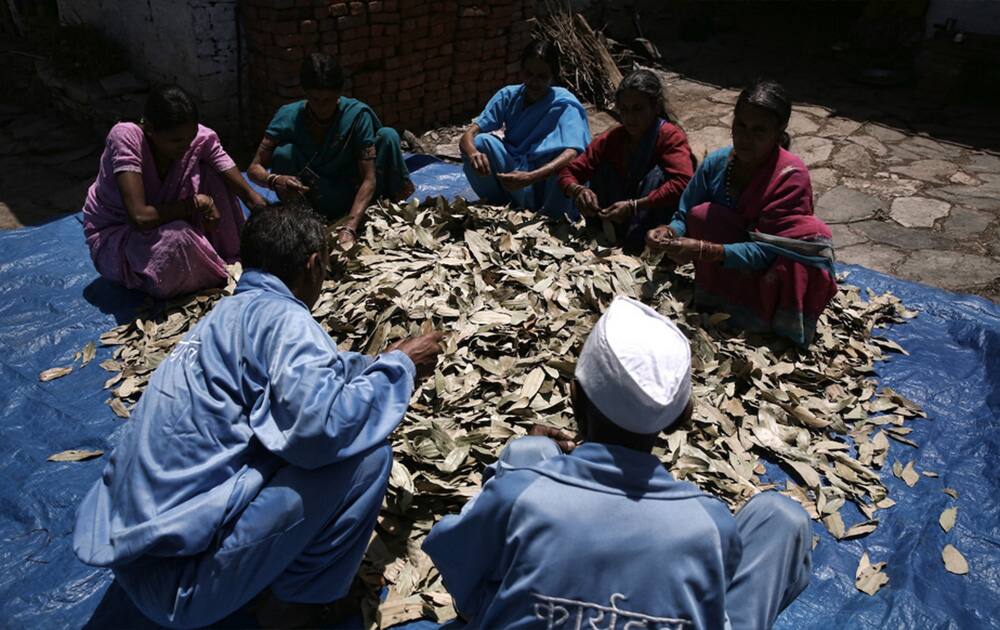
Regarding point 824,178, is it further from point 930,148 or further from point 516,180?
point 516,180

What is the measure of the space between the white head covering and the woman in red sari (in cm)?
176

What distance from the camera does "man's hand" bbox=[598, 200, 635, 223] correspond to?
3.63 m

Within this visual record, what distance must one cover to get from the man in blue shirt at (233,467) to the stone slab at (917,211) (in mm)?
4238

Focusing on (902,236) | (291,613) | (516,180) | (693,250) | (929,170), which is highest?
(693,250)

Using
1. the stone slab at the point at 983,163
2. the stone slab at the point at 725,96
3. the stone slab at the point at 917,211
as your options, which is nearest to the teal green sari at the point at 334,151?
Answer: the stone slab at the point at 917,211

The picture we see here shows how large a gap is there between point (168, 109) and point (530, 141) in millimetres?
1826

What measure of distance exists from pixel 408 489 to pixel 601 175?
2064mm

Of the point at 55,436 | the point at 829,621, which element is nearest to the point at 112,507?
the point at 55,436

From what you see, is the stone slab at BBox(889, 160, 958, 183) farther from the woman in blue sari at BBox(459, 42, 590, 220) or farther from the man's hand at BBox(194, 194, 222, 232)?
the man's hand at BBox(194, 194, 222, 232)

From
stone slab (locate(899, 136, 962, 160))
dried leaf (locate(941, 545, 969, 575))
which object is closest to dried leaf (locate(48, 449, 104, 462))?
dried leaf (locate(941, 545, 969, 575))

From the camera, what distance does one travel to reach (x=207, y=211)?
11.4 ft

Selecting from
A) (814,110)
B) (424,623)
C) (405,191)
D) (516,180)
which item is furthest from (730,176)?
(814,110)

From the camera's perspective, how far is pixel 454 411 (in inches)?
107

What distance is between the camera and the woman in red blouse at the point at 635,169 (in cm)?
353
